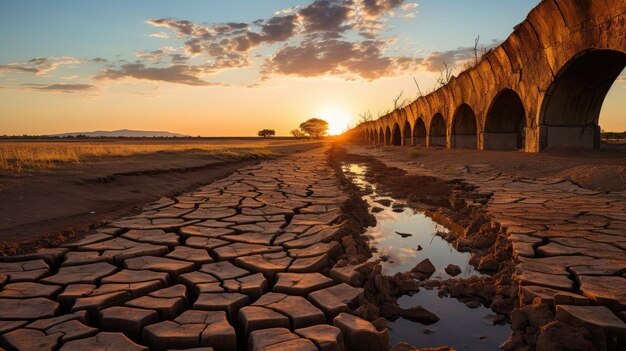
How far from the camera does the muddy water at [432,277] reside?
2.15 metres

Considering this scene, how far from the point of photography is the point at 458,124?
646 inches

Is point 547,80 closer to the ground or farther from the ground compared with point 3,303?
farther from the ground

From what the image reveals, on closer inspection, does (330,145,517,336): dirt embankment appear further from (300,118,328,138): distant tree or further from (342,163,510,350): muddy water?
(300,118,328,138): distant tree

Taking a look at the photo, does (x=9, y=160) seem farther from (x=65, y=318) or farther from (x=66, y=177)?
(x=65, y=318)

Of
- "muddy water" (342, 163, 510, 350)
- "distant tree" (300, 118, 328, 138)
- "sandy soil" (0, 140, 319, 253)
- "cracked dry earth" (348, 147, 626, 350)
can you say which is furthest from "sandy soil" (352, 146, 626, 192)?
"distant tree" (300, 118, 328, 138)

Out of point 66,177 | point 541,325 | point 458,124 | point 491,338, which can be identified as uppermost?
point 458,124

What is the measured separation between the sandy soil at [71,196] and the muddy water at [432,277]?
122 inches

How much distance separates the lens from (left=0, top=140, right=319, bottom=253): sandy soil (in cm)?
394

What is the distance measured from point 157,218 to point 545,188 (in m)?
5.48

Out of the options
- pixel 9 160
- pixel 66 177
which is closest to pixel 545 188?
pixel 66 177

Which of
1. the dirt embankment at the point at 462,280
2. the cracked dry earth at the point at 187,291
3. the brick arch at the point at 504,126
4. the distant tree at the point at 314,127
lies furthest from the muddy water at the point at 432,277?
the distant tree at the point at 314,127

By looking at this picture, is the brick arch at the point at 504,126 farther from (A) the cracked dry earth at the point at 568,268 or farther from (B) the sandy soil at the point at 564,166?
(A) the cracked dry earth at the point at 568,268

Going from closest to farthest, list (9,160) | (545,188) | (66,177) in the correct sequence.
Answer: (545,188), (66,177), (9,160)

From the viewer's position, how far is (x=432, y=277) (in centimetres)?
305
